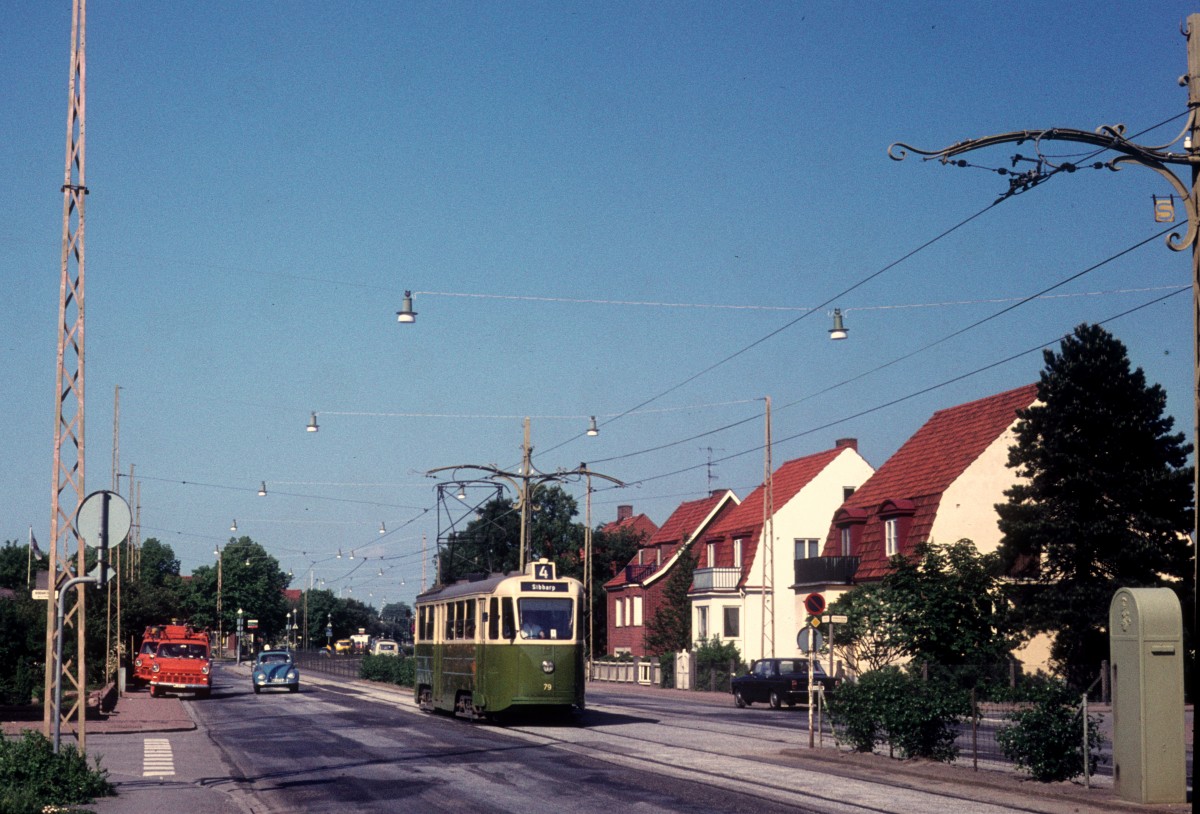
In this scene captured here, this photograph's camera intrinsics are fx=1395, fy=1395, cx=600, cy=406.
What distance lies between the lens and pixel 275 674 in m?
52.3

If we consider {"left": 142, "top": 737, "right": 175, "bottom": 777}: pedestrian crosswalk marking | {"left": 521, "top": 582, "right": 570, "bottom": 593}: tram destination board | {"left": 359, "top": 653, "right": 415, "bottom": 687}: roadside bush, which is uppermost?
{"left": 521, "top": 582, "right": 570, "bottom": 593}: tram destination board

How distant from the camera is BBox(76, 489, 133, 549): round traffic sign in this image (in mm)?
14648

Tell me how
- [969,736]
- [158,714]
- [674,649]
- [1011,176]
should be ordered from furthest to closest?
[674,649], [158,714], [969,736], [1011,176]

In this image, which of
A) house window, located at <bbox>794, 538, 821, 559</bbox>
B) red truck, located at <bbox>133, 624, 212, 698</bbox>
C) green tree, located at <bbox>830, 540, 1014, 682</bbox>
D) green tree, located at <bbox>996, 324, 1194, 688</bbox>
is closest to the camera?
green tree, located at <bbox>830, 540, 1014, 682</bbox>

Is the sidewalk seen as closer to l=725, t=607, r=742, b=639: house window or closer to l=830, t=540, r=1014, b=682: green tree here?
l=830, t=540, r=1014, b=682: green tree

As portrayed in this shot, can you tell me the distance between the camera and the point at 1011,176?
1458 cm

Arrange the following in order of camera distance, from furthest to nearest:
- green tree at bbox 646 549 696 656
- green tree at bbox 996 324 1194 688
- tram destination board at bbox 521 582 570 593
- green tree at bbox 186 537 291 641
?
green tree at bbox 186 537 291 641
green tree at bbox 646 549 696 656
green tree at bbox 996 324 1194 688
tram destination board at bbox 521 582 570 593

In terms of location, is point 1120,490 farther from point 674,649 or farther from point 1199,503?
point 1199,503

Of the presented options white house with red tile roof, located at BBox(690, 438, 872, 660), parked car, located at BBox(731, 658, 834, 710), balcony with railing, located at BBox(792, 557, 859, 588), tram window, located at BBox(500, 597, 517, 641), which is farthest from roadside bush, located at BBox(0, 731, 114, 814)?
white house with red tile roof, located at BBox(690, 438, 872, 660)

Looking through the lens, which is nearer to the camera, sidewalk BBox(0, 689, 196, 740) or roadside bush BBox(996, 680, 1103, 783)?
roadside bush BBox(996, 680, 1103, 783)

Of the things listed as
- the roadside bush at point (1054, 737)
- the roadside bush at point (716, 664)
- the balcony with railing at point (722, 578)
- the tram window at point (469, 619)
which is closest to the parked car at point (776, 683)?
the roadside bush at point (716, 664)

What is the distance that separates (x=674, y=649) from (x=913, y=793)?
48.7m

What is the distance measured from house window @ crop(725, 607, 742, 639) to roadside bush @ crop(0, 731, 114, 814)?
47.2 m

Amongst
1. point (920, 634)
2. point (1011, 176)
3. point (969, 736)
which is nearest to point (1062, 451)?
point (920, 634)
